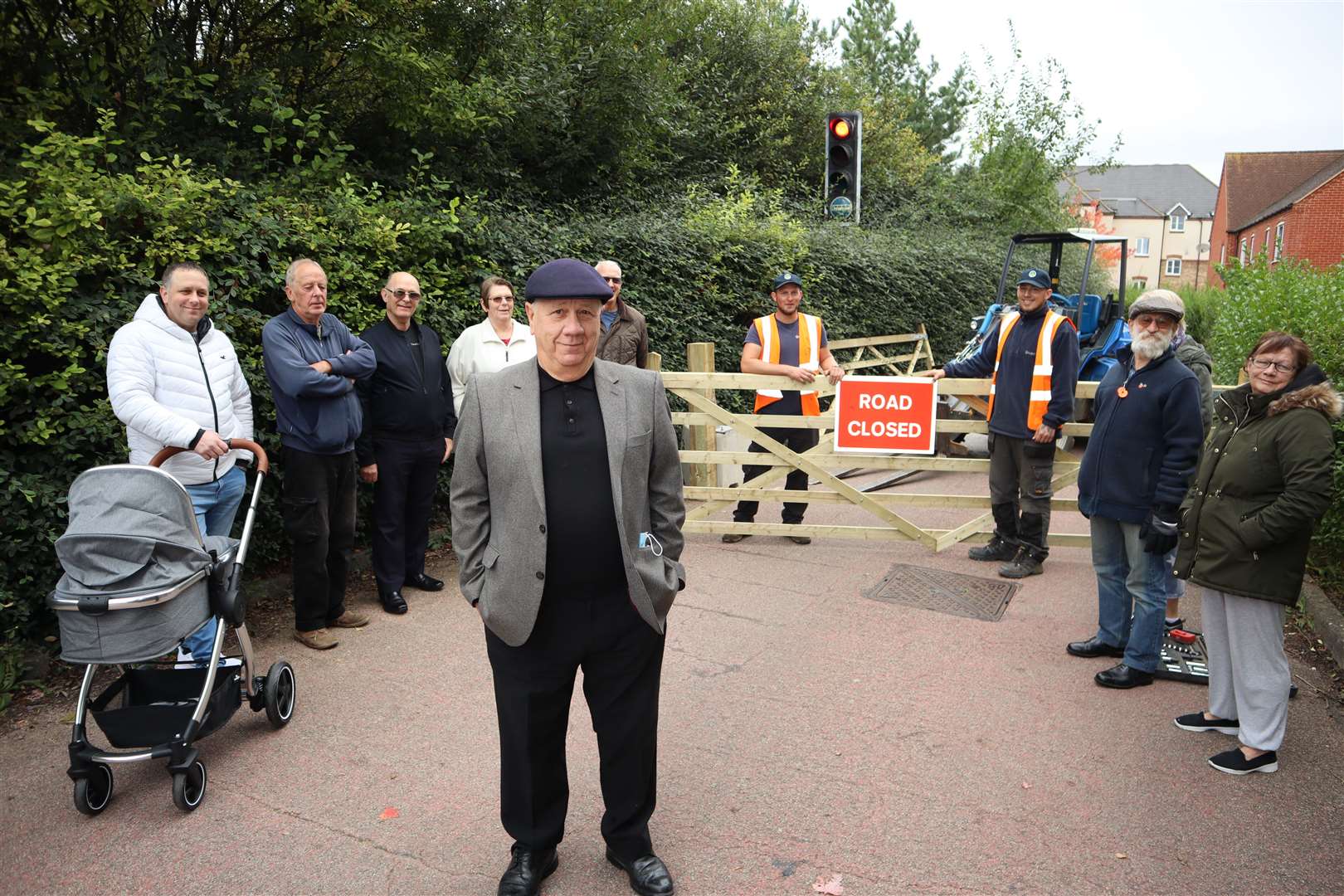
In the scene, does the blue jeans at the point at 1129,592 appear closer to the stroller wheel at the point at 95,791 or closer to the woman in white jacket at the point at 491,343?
the woman in white jacket at the point at 491,343

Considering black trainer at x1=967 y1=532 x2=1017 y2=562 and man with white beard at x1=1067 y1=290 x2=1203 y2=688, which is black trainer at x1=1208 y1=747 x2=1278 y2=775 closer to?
man with white beard at x1=1067 y1=290 x2=1203 y2=688

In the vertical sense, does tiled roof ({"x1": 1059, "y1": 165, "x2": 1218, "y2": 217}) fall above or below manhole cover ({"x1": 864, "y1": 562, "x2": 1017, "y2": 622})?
above

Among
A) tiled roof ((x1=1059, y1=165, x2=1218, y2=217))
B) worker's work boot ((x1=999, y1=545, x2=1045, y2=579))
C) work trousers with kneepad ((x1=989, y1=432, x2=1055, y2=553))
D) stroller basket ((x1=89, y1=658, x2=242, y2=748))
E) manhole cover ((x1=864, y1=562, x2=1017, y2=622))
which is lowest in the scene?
manhole cover ((x1=864, y1=562, x2=1017, y2=622))

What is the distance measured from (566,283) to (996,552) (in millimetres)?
5518

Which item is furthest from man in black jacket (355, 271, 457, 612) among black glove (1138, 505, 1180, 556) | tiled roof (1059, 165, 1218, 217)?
tiled roof (1059, 165, 1218, 217)

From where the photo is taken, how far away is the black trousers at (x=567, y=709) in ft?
9.75

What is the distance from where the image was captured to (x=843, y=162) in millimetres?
11367

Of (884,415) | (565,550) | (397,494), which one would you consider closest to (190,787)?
(565,550)

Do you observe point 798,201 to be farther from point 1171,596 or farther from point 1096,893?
point 1096,893

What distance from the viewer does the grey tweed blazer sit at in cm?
284

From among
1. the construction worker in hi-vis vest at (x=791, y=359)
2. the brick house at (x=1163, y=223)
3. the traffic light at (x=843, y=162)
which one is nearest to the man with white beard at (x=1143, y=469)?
the construction worker in hi-vis vest at (x=791, y=359)

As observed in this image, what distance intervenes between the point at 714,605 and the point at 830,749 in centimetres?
212

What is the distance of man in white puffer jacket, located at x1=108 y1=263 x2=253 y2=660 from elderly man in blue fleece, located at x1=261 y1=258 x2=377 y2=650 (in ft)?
1.11

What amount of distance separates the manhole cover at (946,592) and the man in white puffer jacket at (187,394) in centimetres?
418
